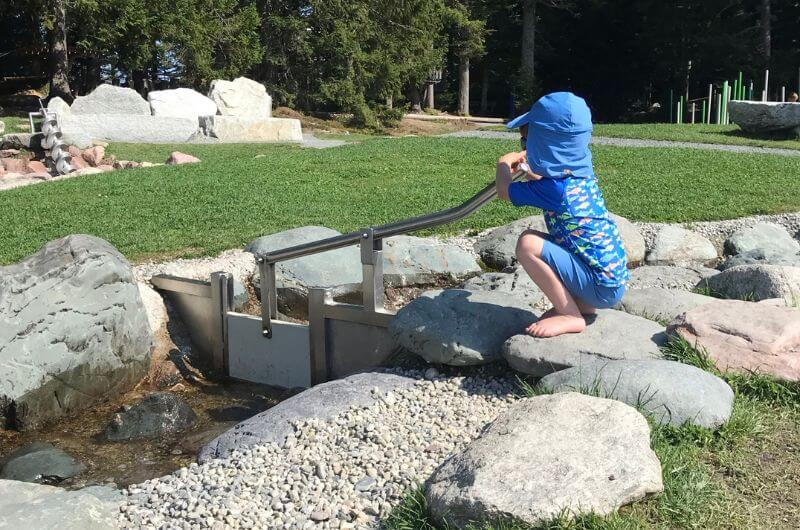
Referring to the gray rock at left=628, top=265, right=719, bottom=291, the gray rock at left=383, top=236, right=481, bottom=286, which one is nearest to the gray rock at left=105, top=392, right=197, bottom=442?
the gray rock at left=383, top=236, right=481, bottom=286

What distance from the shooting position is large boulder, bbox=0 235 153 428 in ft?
18.5

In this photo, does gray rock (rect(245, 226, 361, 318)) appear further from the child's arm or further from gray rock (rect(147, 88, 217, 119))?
gray rock (rect(147, 88, 217, 119))

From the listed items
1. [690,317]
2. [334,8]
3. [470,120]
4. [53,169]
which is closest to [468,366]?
[690,317]

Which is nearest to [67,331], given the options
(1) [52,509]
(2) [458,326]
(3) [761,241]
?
(1) [52,509]

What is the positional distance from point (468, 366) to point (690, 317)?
43.8 inches

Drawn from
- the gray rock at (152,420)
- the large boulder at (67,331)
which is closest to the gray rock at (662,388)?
→ the gray rock at (152,420)

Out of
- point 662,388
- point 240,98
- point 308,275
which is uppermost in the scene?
point 240,98

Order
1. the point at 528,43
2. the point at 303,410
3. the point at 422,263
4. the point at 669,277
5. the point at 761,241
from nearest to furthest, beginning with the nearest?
the point at 303,410 → the point at 669,277 → the point at 422,263 → the point at 761,241 → the point at 528,43

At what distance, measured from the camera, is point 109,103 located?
19.3 meters

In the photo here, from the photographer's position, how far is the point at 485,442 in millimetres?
3322

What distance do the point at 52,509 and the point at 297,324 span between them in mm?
2967

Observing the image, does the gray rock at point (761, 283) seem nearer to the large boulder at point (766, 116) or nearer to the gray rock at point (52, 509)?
the gray rock at point (52, 509)

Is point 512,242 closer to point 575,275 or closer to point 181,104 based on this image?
point 575,275

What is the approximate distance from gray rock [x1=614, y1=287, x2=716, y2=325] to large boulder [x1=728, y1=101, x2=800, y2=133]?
46.6ft
